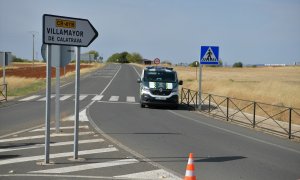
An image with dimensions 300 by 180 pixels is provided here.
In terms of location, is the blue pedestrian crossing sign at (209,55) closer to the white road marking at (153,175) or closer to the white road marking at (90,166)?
the white road marking at (90,166)

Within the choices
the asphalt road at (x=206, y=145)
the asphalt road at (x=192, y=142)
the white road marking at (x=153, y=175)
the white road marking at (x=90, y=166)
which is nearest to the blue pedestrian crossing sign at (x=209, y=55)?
the asphalt road at (x=192, y=142)

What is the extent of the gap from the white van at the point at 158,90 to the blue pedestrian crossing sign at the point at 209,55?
2084mm

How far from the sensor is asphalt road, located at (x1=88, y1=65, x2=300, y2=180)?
944 centimetres

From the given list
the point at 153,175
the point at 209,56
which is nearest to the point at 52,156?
the point at 153,175

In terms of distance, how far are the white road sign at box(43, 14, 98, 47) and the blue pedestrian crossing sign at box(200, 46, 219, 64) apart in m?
14.7

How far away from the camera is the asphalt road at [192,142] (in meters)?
9.53

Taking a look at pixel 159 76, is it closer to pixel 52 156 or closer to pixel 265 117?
pixel 265 117

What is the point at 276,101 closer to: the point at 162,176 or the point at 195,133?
the point at 195,133

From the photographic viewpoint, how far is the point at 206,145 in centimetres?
1266

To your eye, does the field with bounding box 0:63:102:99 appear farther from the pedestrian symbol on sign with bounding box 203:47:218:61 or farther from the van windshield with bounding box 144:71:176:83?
the pedestrian symbol on sign with bounding box 203:47:218:61

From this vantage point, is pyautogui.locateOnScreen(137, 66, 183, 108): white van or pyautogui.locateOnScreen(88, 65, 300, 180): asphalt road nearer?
pyautogui.locateOnScreen(88, 65, 300, 180): asphalt road

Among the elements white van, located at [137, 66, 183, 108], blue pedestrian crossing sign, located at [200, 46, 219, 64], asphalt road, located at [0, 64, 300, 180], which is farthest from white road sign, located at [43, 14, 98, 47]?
blue pedestrian crossing sign, located at [200, 46, 219, 64]

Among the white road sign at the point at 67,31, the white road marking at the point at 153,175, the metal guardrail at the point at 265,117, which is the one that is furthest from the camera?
the metal guardrail at the point at 265,117

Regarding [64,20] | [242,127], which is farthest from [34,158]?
[242,127]
